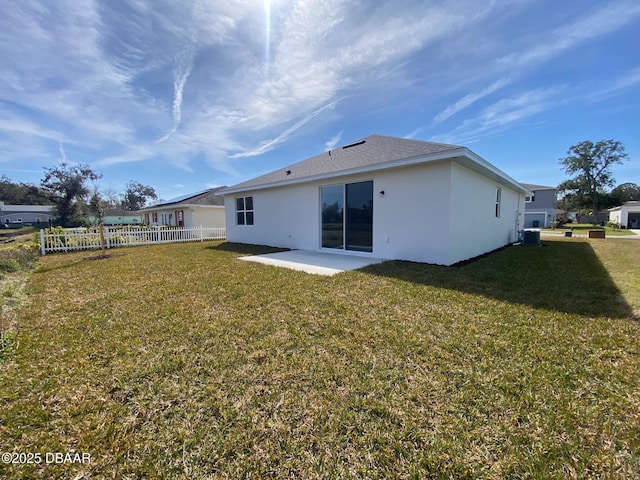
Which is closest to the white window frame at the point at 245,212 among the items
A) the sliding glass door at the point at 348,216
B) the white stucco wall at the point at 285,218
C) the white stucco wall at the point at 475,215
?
the white stucco wall at the point at 285,218

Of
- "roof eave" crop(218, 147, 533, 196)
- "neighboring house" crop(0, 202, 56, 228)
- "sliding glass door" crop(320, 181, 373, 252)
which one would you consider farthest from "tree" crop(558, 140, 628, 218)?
"neighboring house" crop(0, 202, 56, 228)

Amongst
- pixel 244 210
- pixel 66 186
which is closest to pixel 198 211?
pixel 244 210

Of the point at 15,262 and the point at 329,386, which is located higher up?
the point at 15,262

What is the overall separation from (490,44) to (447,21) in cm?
153

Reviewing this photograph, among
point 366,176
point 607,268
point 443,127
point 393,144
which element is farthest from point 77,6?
point 607,268

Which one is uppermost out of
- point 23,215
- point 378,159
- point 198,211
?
point 378,159

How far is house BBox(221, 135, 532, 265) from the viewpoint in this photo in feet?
22.3

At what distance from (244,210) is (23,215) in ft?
226

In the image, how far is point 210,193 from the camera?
2352cm

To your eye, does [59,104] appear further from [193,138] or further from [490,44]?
[490,44]

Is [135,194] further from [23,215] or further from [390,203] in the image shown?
[390,203]

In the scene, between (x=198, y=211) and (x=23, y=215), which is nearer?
(x=198, y=211)

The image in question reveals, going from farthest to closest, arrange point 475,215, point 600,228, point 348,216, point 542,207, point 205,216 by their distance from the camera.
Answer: point 542,207
point 600,228
point 205,216
point 348,216
point 475,215

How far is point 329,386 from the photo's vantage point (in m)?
2.22
